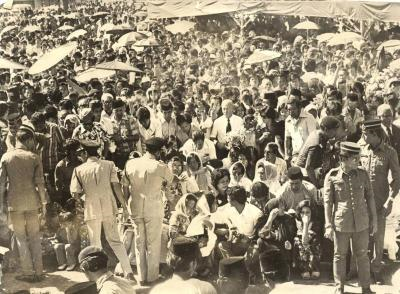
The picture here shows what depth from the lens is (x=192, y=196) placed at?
6.18 m

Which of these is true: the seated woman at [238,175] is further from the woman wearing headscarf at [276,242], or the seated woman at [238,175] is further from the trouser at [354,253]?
the trouser at [354,253]

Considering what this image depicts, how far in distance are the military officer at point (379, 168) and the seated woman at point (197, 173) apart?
1.83m

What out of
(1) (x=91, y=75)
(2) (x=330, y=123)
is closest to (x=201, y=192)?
(2) (x=330, y=123)

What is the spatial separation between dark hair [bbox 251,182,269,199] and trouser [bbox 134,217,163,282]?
1.01 metres

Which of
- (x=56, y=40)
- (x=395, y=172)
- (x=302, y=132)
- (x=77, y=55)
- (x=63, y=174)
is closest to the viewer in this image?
(x=395, y=172)

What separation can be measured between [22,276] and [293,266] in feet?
9.35

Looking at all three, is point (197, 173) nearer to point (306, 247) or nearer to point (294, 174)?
point (294, 174)

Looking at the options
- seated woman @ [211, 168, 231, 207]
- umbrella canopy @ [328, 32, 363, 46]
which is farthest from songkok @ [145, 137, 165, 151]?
umbrella canopy @ [328, 32, 363, 46]

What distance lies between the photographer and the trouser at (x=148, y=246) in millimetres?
5941

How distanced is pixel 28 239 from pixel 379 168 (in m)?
3.69

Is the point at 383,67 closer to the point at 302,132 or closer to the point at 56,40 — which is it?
the point at 302,132

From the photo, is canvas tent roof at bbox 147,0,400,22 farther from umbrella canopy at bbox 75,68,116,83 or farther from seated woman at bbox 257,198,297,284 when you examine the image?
seated woman at bbox 257,198,297,284

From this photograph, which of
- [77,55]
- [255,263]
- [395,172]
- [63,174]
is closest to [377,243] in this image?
[395,172]

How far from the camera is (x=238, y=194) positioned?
597 cm
